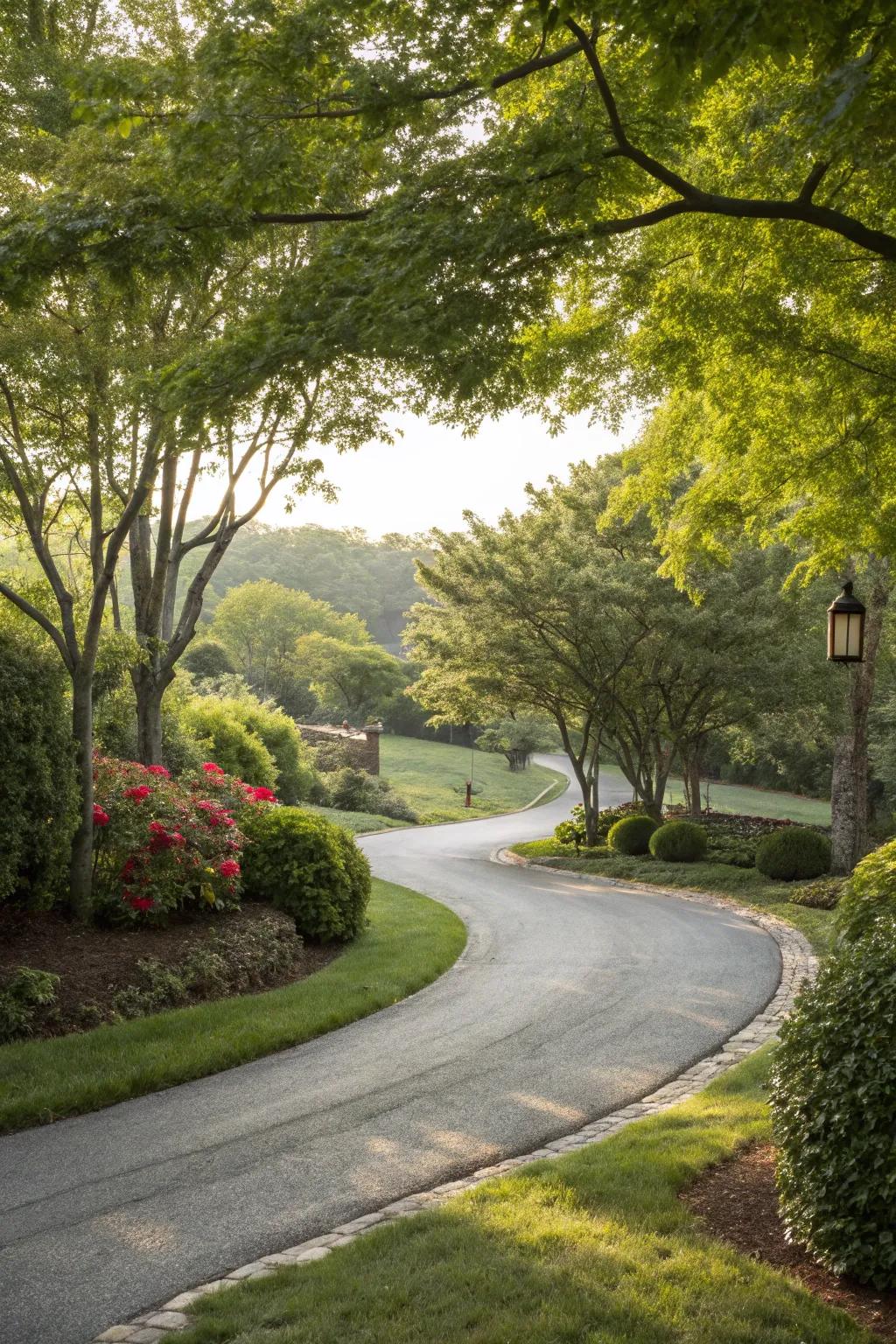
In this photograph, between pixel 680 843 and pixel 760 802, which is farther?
pixel 760 802

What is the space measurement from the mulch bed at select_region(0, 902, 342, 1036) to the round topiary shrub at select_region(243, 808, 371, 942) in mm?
761

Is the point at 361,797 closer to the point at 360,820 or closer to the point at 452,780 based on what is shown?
the point at 360,820

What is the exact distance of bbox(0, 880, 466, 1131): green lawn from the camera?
22.0ft

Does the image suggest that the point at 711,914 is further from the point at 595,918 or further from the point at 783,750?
the point at 783,750

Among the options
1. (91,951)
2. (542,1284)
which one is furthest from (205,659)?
(542,1284)

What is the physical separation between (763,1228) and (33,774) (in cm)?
689

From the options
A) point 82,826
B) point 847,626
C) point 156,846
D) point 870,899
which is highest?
point 847,626

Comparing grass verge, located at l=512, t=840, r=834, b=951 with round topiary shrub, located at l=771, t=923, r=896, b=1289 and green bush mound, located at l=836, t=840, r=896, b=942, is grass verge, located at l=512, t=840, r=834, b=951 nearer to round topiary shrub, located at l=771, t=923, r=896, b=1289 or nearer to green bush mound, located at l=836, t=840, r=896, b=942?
green bush mound, located at l=836, t=840, r=896, b=942

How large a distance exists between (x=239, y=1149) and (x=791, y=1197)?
11.0ft

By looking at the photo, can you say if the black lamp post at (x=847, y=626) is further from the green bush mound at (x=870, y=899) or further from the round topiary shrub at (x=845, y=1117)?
the round topiary shrub at (x=845, y=1117)

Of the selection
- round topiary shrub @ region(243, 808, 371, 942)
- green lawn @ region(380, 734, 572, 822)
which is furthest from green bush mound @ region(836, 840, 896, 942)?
green lawn @ region(380, 734, 572, 822)

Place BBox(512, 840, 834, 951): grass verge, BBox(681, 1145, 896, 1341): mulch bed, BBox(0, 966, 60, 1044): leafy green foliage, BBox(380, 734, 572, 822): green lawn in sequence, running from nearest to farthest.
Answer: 1. BBox(681, 1145, 896, 1341): mulch bed
2. BBox(0, 966, 60, 1044): leafy green foliage
3. BBox(512, 840, 834, 951): grass verge
4. BBox(380, 734, 572, 822): green lawn

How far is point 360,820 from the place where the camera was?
3247cm

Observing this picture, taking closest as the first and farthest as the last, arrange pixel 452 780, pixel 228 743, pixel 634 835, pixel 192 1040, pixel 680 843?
pixel 192 1040
pixel 228 743
pixel 680 843
pixel 634 835
pixel 452 780
